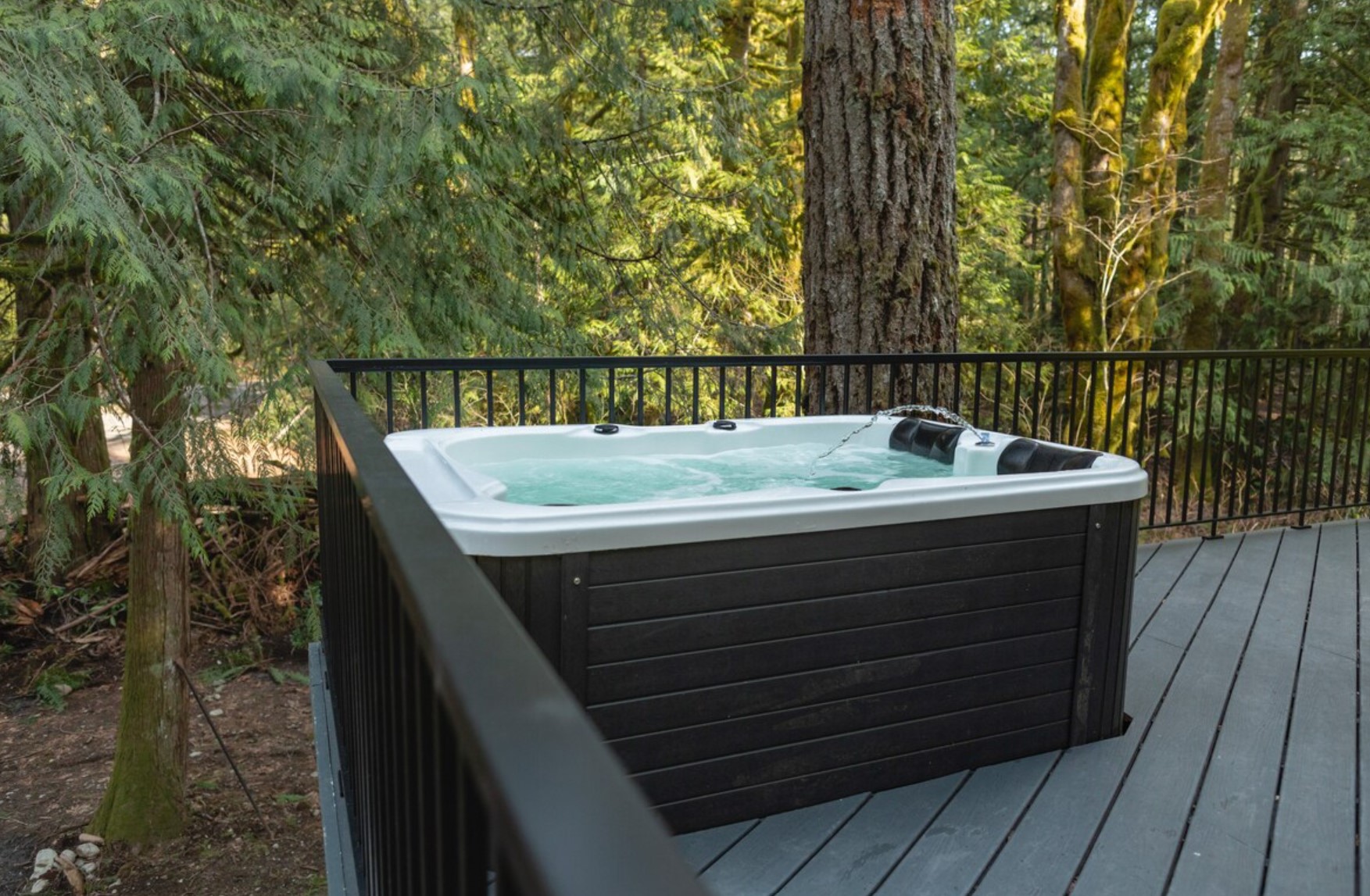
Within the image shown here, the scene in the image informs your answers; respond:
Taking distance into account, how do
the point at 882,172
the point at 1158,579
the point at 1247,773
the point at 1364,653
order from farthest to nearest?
the point at 882,172
the point at 1158,579
the point at 1364,653
the point at 1247,773

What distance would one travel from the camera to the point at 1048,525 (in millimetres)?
2299

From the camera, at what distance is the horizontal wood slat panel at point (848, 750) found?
1.99 metres

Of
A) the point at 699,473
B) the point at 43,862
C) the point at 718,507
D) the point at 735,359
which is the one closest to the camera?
the point at 718,507

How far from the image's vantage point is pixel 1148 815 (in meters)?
2.08

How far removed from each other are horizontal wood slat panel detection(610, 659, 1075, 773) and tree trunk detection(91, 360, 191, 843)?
13.3ft

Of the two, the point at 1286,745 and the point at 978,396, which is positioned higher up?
the point at 978,396

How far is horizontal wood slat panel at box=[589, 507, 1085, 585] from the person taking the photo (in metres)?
1.90

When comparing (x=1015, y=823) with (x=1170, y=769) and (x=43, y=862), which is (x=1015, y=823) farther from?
(x=43, y=862)

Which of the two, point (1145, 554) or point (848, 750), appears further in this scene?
point (1145, 554)

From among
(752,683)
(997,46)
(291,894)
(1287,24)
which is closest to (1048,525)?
(752,683)

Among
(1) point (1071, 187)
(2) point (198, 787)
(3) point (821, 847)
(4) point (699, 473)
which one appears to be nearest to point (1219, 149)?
(1) point (1071, 187)

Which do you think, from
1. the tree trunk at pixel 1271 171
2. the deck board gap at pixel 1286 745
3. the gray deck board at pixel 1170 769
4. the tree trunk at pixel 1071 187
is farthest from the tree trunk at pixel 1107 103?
the gray deck board at pixel 1170 769

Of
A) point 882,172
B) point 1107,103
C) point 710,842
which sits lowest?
point 710,842

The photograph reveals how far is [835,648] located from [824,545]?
226 mm
